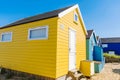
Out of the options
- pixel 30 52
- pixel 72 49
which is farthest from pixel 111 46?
pixel 30 52

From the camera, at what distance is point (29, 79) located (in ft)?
23.4

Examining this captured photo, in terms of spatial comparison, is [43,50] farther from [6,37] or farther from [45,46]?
[6,37]

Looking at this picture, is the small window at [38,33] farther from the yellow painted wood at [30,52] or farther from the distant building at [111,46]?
the distant building at [111,46]

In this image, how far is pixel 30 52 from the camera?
7.43 m

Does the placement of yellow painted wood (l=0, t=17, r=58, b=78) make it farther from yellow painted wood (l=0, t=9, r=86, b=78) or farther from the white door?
the white door

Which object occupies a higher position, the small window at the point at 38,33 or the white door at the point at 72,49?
the small window at the point at 38,33

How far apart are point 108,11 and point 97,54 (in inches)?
219

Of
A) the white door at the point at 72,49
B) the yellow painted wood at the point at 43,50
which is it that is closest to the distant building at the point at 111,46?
the yellow painted wood at the point at 43,50

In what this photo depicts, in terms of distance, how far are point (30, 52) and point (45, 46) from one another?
141 centimetres

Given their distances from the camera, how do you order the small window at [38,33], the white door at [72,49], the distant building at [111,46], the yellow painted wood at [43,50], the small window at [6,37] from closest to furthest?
the yellow painted wood at [43,50]
the small window at [38,33]
the white door at [72,49]
the small window at [6,37]
the distant building at [111,46]

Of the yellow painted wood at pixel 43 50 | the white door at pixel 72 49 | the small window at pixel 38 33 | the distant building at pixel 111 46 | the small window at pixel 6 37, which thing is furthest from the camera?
the distant building at pixel 111 46

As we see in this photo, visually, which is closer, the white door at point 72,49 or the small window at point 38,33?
the small window at point 38,33

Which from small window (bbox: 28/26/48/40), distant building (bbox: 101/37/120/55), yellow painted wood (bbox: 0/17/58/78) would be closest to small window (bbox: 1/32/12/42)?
yellow painted wood (bbox: 0/17/58/78)

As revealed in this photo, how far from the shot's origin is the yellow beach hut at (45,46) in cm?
635
